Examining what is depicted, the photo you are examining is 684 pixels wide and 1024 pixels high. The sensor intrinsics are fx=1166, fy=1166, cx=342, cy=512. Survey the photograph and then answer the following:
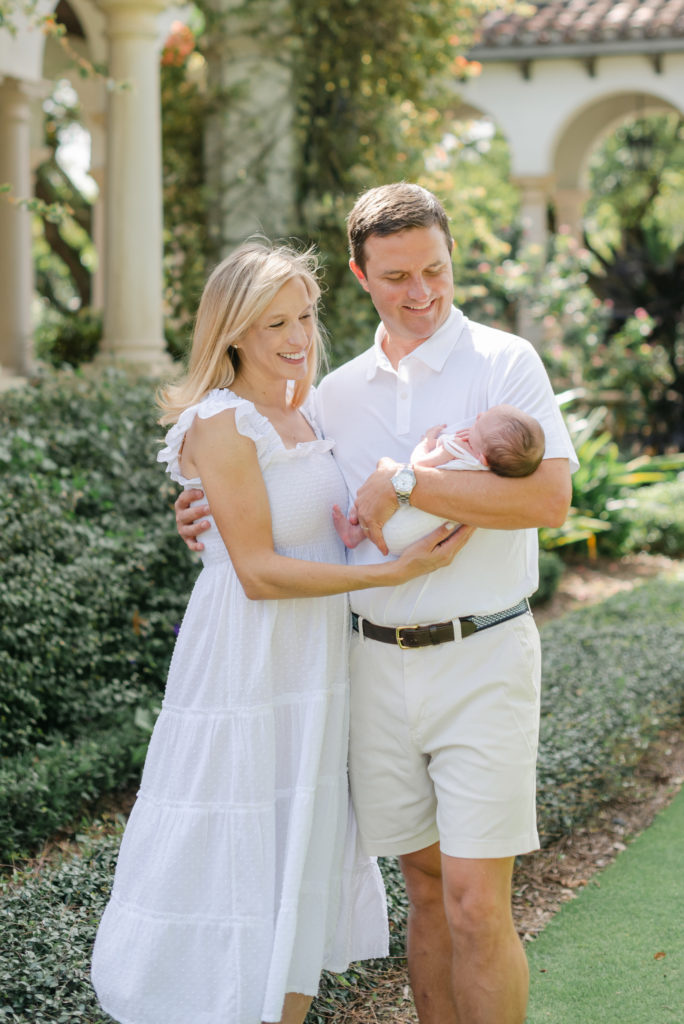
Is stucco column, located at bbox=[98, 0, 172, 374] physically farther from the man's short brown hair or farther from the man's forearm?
the man's forearm

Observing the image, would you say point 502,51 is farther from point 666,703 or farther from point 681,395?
point 666,703

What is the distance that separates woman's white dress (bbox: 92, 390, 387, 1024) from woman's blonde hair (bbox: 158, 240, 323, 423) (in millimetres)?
68

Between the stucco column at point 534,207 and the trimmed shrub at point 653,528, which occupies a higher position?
the stucco column at point 534,207

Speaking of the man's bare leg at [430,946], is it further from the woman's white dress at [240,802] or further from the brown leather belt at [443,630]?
the brown leather belt at [443,630]

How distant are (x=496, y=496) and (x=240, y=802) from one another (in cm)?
83

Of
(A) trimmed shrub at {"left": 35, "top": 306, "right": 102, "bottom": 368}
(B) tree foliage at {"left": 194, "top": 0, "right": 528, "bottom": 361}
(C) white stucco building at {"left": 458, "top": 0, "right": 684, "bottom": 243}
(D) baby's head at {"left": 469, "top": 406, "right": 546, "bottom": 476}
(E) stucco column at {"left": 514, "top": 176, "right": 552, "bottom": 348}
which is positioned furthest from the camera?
(E) stucco column at {"left": 514, "top": 176, "right": 552, "bottom": 348}

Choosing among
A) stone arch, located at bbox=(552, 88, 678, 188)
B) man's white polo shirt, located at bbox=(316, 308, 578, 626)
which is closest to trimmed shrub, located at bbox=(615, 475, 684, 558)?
man's white polo shirt, located at bbox=(316, 308, 578, 626)

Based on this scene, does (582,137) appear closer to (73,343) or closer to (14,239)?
(73,343)

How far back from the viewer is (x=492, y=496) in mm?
2342

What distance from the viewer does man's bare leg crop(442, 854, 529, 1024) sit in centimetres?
234

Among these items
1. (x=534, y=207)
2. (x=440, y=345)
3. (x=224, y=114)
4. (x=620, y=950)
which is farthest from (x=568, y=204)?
(x=440, y=345)

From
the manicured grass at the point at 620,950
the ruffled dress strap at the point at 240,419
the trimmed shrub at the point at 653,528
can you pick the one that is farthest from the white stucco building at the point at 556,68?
the ruffled dress strap at the point at 240,419

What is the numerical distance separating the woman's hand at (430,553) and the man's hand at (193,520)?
0.47m

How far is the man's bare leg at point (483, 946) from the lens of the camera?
234 centimetres
